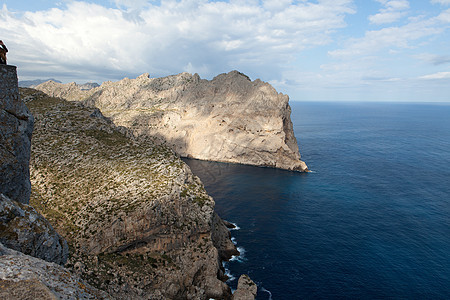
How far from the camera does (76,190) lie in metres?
47.9

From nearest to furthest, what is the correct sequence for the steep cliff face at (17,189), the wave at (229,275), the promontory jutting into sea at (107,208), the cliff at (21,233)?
1. the cliff at (21,233)
2. the steep cliff face at (17,189)
3. the promontory jutting into sea at (107,208)
4. the wave at (229,275)

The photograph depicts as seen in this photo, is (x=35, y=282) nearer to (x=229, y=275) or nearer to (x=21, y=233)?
(x=21, y=233)

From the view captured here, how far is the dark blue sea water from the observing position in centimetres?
5109

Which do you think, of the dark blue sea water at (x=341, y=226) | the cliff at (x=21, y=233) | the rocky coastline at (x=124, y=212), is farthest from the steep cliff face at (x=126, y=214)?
the cliff at (x=21, y=233)

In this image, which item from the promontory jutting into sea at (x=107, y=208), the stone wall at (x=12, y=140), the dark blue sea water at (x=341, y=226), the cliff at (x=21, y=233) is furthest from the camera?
the dark blue sea water at (x=341, y=226)

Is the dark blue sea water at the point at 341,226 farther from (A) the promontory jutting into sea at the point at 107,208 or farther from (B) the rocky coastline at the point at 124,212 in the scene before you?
(B) the rocky coastline at the point at 124,212

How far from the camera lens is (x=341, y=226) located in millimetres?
72000

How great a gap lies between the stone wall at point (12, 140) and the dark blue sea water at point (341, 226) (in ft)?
142

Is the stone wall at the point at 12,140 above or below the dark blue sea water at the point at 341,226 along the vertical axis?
above

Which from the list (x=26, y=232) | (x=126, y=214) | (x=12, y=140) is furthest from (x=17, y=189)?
(x=126, y=214)

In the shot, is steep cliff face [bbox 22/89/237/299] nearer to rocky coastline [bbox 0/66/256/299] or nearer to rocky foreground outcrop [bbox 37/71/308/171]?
rocky coastline [bbox 0/66/256/299]

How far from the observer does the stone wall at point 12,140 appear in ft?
52.2

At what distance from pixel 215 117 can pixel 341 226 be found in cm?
9227

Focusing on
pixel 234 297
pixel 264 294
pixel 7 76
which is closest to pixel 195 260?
pixel 234 297
